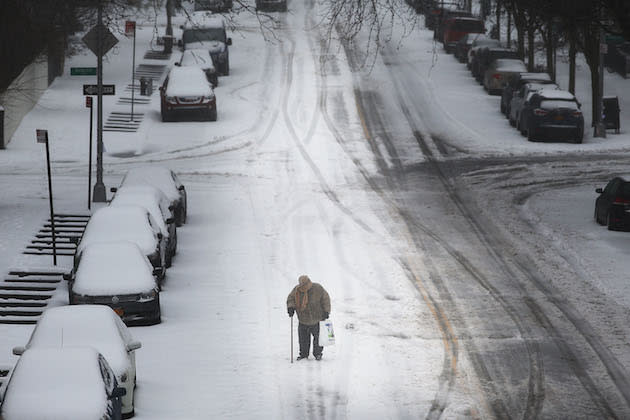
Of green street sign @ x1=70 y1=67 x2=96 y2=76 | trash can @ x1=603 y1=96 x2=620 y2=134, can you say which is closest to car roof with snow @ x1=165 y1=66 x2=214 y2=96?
trash can @ x1=603 y1=96 x2=620 y2=134

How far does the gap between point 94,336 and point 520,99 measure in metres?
28.0

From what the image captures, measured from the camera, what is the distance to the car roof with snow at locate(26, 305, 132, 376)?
14.1 metres

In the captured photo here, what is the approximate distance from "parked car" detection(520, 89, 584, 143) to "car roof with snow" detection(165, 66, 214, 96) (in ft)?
35.3

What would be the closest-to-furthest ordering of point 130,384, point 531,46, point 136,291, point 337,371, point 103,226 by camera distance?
1. point 130,384
2. point 337,371
3. point 136,291
4. point 103,226
5. point 531,46

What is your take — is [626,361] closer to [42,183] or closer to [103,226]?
[103,226]

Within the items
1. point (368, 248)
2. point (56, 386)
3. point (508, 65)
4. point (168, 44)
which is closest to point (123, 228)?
point (368, 248)

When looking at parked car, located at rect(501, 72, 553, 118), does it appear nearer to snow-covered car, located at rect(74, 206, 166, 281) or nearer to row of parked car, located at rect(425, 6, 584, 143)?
row of parked car, located at rect(425, 6, 584, 143)

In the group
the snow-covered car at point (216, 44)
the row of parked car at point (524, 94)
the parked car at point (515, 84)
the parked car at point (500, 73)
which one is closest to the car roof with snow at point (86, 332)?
the row of parked car at point (524, 94)

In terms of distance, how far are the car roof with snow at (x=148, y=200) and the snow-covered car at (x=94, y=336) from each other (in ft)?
27.1

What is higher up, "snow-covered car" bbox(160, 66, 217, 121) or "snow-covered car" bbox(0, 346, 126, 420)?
"snow-covered car" bbox(160, 66, 217, 121)

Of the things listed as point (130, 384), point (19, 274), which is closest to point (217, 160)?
point (19, 274)

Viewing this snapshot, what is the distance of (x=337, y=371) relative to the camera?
17.2 meters

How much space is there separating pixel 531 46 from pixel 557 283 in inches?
1036

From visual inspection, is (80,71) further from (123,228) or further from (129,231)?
(129,231)
